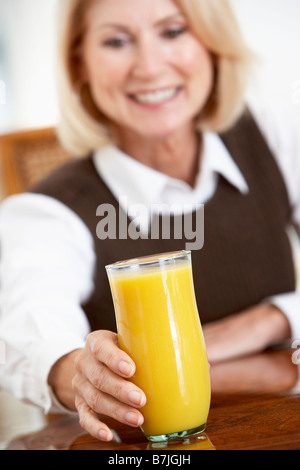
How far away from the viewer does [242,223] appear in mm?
1120

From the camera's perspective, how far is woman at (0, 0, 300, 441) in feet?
3.12

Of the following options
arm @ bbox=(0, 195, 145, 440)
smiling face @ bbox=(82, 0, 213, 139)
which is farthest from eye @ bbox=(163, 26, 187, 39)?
arm @ bbox=(0, 195, 145, 440)

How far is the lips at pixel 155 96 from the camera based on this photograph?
1085 millimetres

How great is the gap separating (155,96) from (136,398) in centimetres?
71

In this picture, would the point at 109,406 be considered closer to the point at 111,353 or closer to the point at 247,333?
the point at 111,353

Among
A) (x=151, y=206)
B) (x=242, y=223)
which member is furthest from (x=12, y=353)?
(x=242, y=223)

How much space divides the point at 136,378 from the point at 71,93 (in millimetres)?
788

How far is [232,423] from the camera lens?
0.52m

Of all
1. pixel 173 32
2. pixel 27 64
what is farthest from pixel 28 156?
pixel 27 64

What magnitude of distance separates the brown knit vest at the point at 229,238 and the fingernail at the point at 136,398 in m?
0.51

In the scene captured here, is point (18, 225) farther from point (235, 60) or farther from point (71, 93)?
point (235, 60)

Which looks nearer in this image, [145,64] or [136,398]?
[136,398]

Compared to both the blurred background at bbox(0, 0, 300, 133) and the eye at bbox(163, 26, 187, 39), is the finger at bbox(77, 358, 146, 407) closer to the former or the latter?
the eye at bbox(163, 26, 187, 39)

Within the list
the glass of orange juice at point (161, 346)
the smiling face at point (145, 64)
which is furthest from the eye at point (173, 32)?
the glass of orange juice at point (161, 346)
